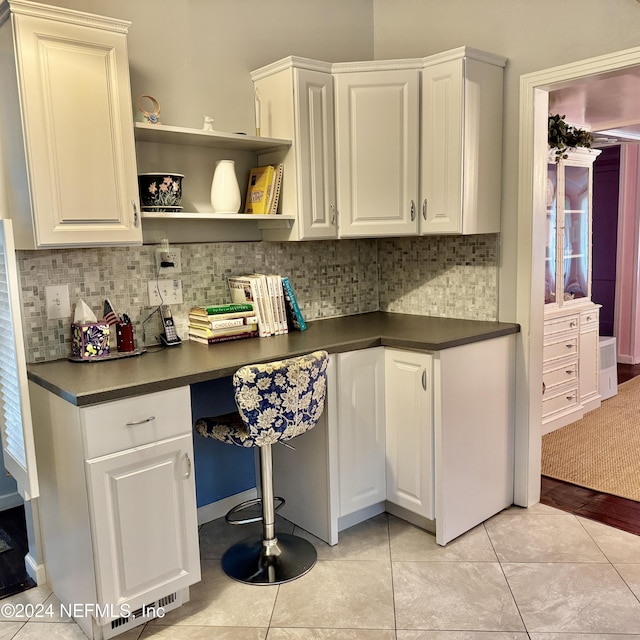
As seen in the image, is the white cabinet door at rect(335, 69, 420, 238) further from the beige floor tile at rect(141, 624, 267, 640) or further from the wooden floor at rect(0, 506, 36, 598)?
the wooden floor at rect(0, 506, 36, 598)

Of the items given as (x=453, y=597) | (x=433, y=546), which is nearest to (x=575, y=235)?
(x=433, y=546)

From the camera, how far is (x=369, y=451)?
269 centimetres

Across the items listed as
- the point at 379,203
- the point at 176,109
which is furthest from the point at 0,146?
the point at 379,203

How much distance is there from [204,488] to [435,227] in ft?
5.32

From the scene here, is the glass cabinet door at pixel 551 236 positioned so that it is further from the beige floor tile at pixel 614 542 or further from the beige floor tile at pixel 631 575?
the beige floor tile at pixel 631 575

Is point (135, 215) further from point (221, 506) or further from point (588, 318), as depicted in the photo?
point (588, 318)

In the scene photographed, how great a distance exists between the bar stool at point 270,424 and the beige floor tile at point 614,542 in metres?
1.21

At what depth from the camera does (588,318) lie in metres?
4.44

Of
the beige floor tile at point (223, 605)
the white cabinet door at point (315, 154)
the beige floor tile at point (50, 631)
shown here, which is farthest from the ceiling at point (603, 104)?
the beige floor tile at point (50, 631)

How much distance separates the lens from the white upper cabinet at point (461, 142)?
8.75 ft

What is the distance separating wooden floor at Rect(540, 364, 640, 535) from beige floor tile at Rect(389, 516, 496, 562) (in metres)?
0.51

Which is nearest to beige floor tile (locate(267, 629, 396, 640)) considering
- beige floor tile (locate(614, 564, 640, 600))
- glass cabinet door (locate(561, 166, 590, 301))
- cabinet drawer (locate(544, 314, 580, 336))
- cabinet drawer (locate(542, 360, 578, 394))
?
beige floor tile (locate(614, 564, 640, 600))

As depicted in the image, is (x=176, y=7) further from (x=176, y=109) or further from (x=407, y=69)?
(x=407, y=69)

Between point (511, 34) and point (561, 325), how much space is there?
2.09m
